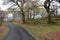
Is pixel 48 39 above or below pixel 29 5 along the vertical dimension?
below

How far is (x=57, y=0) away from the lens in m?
39.5

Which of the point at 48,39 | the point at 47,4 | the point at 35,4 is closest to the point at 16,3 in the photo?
the point at 35,4

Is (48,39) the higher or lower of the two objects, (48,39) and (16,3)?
the lower

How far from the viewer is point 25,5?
53812 mm

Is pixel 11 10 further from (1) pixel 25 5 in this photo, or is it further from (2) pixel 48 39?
(2) pixel 48 39

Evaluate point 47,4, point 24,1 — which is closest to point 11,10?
point 24,1

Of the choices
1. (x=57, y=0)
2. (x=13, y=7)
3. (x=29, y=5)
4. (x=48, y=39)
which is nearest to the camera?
(x=48, y=39)

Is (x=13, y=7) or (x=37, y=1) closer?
(x=37, y=1)

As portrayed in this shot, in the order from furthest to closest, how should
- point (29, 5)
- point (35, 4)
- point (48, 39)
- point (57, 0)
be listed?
point (29, 5) → point (35, 4) → point (57, 0) → point (48, 39)

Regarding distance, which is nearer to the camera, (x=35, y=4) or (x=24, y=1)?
(x=35, y=4)

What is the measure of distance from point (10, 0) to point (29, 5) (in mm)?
7660

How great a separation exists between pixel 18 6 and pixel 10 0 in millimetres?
3483

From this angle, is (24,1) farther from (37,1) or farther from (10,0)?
(37,1)

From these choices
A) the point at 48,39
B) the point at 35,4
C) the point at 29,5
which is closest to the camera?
the point at 48,39
